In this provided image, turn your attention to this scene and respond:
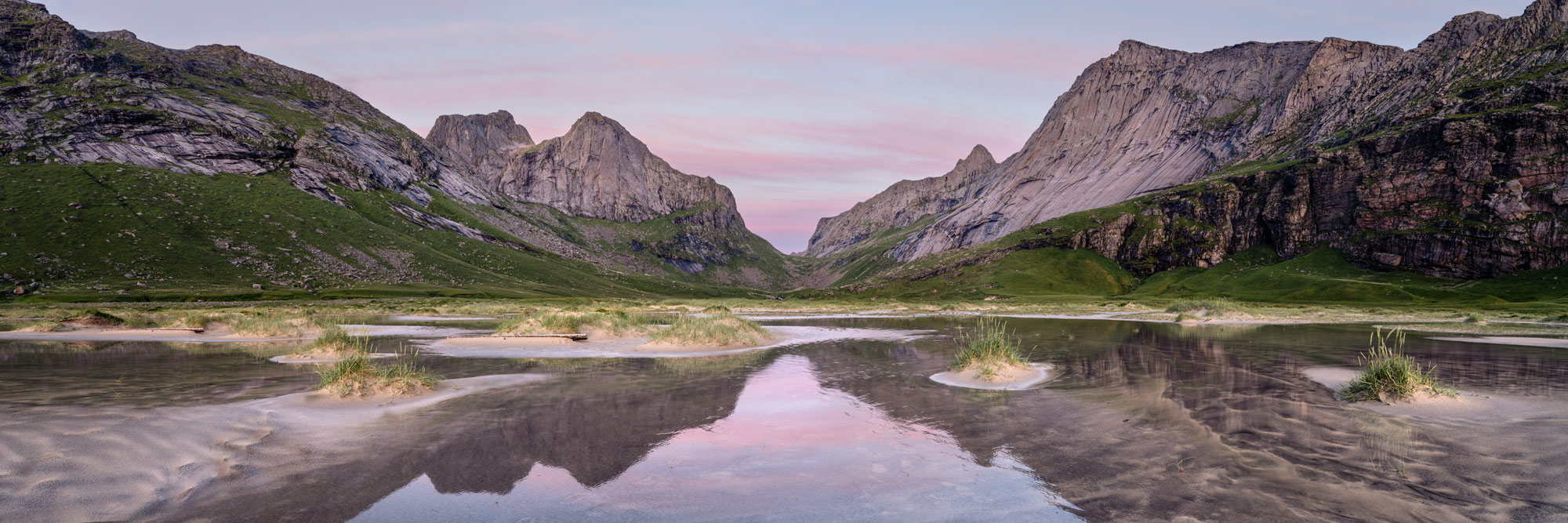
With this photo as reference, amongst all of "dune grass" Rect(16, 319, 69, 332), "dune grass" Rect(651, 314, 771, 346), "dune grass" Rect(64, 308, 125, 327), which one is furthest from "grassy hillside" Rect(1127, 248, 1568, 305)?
"dune grass" Rect(16, 319, 69, 332)

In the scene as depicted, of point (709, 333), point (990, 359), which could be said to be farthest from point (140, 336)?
point (990, 359)

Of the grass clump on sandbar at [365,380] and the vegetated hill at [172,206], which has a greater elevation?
the vegetated hill at [172,206]

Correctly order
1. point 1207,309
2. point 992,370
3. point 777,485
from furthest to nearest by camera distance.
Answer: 1. point 1207,309
2. point 992,370
3. point 777,485

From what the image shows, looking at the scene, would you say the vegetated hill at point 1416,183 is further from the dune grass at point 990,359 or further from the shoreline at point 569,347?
the shoreline at point 569,347

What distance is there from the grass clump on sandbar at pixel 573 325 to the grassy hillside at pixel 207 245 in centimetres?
9570

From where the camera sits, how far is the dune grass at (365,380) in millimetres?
14500

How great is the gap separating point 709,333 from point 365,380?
56.2 feet

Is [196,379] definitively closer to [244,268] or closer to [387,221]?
[244,268]

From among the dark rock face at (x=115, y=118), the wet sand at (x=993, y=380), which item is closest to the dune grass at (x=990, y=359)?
the wet sand at (x=993, y=380)

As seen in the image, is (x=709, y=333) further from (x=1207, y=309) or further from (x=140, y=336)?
(x=1207, y=309)

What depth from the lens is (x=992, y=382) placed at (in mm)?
18219

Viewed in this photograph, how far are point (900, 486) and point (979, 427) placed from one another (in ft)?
14.8

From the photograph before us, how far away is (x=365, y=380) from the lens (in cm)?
1477

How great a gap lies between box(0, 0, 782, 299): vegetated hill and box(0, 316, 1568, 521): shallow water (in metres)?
116
